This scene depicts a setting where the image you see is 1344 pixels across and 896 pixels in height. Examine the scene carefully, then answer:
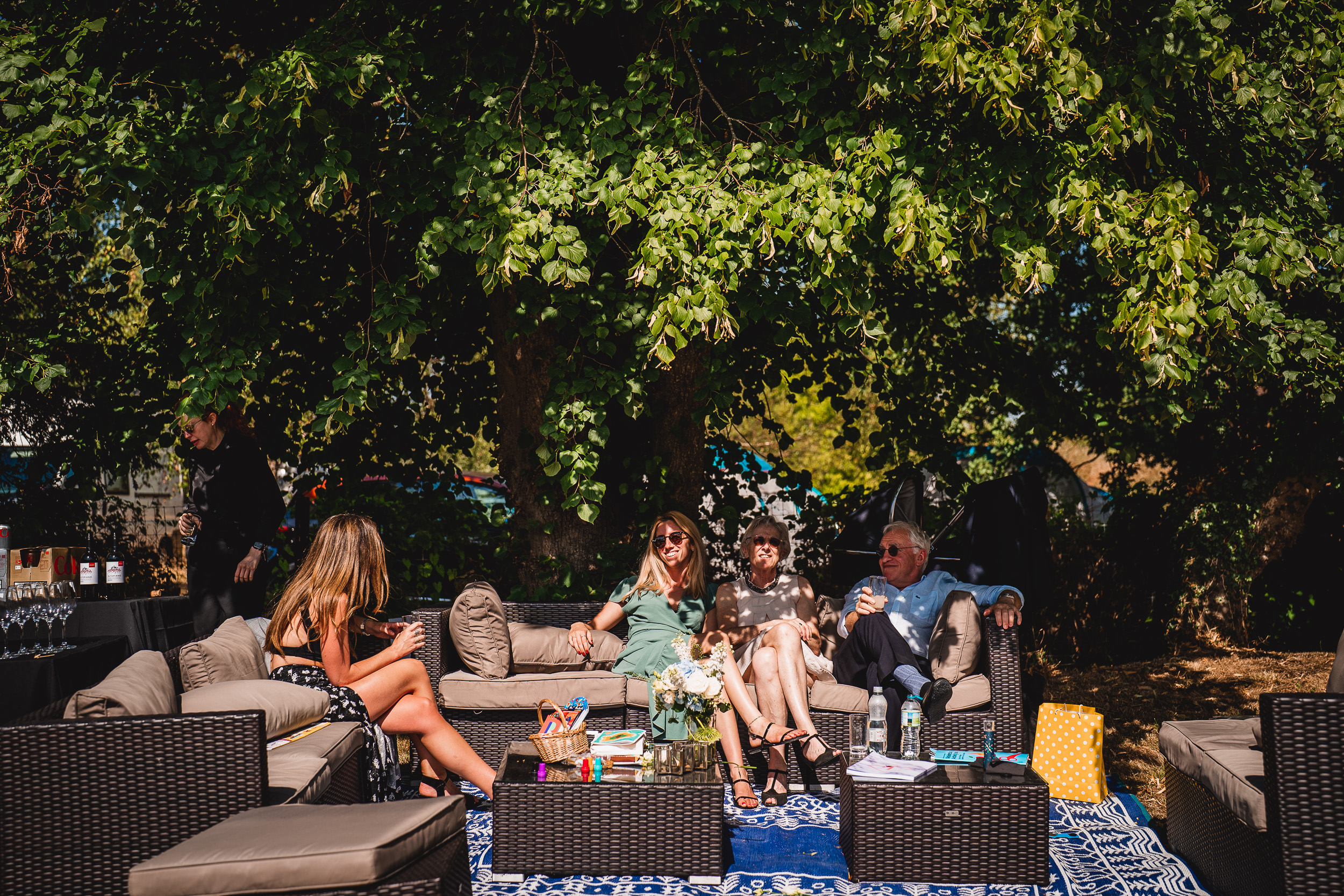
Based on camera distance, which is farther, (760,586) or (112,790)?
(760,586)

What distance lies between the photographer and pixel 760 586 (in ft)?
15.1

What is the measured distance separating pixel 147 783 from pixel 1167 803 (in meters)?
3.27

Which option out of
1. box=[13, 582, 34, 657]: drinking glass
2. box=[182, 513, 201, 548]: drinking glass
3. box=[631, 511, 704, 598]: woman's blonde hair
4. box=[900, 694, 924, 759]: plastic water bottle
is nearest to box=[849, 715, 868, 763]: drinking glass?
box=[900, 694, 924, 759]: plastic water bottle

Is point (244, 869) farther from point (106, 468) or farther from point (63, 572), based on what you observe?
point (106, 468)

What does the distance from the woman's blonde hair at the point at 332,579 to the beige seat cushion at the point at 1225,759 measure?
2817 mm

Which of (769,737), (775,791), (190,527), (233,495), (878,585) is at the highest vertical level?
(233,495)

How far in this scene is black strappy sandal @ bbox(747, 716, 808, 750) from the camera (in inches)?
148

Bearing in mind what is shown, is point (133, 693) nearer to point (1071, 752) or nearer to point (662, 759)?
point (662, 759)

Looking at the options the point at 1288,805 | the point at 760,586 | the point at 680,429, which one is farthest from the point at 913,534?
the point at 1288,805

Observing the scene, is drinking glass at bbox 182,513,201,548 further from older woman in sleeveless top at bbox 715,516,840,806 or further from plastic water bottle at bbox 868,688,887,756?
plastic water bottle at bbox 868,688,887,756

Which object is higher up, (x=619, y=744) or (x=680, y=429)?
(x=680, y=429)

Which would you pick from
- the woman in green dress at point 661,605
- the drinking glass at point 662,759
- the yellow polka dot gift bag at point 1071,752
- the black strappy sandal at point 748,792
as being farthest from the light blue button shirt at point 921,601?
the drinking glass at point 662,759

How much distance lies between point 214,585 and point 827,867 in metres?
3.11

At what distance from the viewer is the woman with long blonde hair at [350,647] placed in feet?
11.0
